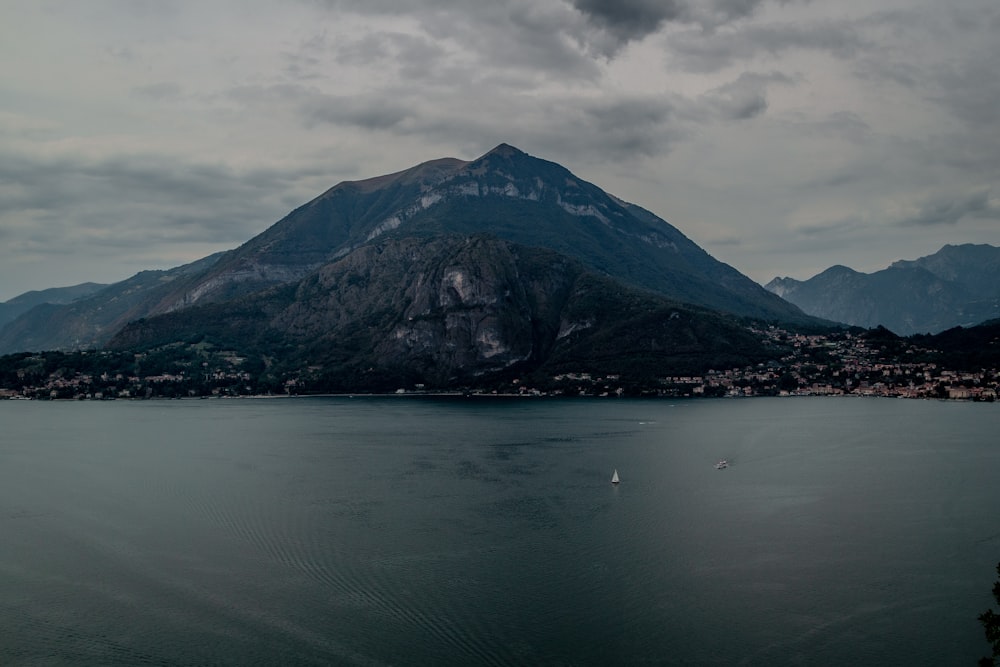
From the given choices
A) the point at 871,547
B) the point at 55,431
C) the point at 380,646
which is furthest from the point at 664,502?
the point at 55,431

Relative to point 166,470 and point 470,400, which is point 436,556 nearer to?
point 166,470

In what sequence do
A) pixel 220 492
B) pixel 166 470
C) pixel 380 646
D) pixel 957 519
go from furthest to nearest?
pixel 166 470
pixel 220 492
pixel 957 519
pixel 380 646

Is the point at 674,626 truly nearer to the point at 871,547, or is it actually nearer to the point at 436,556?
the point at 436,556

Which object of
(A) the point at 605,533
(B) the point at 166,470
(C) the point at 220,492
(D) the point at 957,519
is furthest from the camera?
(B) the point at 166,470

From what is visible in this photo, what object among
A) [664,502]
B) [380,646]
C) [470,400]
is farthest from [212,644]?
[470,400]

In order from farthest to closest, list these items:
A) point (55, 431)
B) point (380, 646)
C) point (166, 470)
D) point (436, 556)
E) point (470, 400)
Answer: point (470, 400) → point (55, 431) → point (166, 470) → point (436, 556) → point (380, 646)

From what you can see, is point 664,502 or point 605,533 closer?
point 605,533
